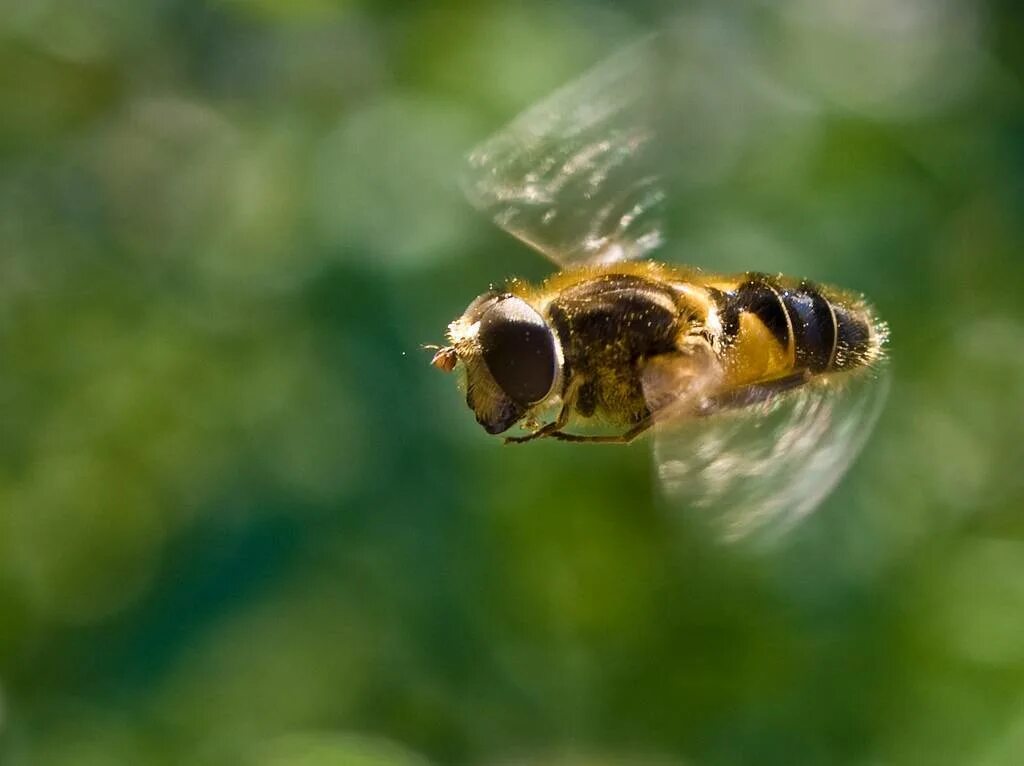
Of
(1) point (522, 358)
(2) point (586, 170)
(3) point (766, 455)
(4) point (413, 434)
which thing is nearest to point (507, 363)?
(1) point (522, 358)

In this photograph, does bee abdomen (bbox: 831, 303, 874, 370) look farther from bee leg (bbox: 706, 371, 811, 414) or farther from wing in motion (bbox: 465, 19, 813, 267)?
wing in motion (bbox: 465, 19, 813, 267)

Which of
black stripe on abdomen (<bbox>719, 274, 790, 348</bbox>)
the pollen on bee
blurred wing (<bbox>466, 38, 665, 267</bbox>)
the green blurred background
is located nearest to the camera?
the pollen on bee

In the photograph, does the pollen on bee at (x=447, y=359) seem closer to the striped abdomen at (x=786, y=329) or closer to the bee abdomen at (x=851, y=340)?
the striped abdomen at (x=786, y=329)

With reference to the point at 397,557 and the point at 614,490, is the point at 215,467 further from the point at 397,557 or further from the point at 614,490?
the point at 614,490

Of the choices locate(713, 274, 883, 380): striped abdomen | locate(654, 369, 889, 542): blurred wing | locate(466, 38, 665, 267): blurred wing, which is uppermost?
locate(466, 38, 665, 267): blurred wing

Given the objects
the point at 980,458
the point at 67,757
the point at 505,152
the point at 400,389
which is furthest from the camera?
the point at 980,458

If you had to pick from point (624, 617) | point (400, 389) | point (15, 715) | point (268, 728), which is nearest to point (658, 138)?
point (400, 389)

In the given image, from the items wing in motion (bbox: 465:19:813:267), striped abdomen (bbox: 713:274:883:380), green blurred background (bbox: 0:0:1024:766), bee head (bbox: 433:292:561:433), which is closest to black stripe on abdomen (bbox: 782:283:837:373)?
striped abdomen (bbox: 713:274:883:380)
